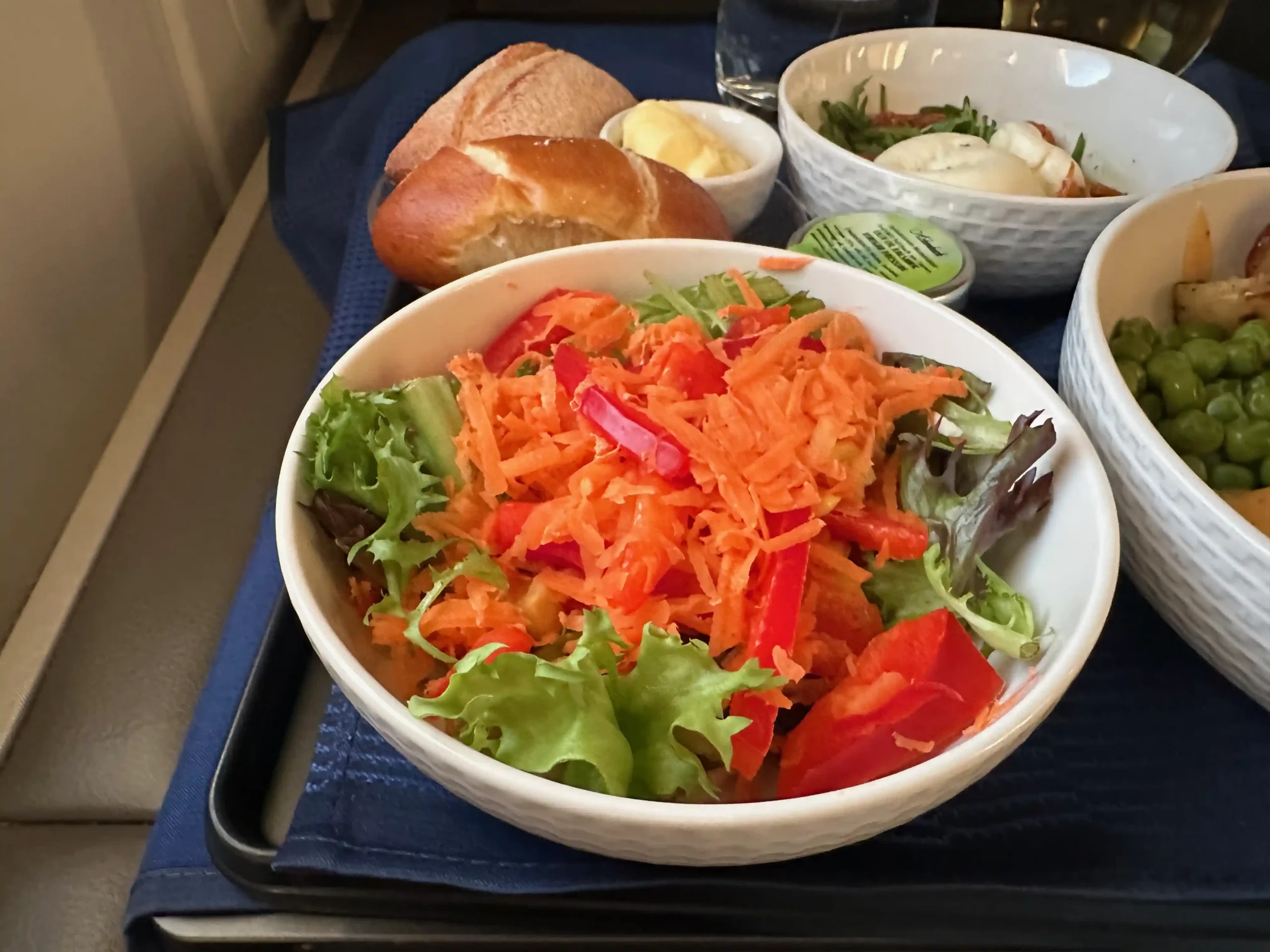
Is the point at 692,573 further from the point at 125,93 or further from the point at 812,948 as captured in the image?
the point at 125,93

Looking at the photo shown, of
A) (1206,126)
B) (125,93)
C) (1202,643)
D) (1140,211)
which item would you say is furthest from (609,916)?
(125,93)

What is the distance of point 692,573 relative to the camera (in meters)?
Answer: 0.54

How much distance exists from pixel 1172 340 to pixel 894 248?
21 centimetres

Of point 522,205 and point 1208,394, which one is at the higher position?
point 522,205

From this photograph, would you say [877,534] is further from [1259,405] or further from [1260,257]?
[1260,257]

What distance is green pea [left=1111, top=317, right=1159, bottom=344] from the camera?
71cm

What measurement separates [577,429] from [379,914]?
0.29m

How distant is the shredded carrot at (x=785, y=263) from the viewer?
707 mm

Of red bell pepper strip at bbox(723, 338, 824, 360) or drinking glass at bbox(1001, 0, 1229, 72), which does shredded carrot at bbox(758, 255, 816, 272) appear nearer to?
red bell pepper strip at bbox(723, 338, 824, 360)

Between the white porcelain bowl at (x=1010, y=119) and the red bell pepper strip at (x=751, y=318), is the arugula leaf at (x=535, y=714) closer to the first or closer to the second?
the red bell pepper strip at (x=751, y=318)

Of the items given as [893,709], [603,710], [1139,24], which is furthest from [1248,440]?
[1139,24]

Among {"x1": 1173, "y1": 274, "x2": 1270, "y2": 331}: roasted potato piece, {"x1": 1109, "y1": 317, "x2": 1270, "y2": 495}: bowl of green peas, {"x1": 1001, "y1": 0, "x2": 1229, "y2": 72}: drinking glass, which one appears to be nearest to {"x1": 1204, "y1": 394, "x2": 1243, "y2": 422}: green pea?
{"x1": 1109, "y1": 317, "x2": 1270, "y2": 495}: bowl of green peas

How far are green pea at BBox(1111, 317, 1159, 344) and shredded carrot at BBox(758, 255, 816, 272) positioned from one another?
0.74 feet

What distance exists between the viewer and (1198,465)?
66 centimetres
